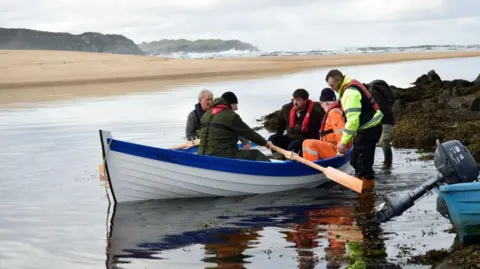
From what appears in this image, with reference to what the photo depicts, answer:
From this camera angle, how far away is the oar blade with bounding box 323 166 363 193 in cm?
1149

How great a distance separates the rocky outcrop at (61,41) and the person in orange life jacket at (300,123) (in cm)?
12689

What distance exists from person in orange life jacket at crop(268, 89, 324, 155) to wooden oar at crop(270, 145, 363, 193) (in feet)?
3.17

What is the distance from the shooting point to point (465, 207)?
25.6 ft

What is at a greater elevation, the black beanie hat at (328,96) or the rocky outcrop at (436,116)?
the black beanie hat at (328,96)

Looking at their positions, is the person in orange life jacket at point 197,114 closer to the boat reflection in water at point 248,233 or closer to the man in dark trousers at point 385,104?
the boat reflection in water at point 248,233

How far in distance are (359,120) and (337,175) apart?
0.99 meters

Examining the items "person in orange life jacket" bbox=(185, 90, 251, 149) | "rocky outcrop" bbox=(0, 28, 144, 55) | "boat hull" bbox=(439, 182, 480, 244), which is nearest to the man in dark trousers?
"person in orange life jacket" bbox=(185, 90, 251, 149)

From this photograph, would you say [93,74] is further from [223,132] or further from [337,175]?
[337,175]

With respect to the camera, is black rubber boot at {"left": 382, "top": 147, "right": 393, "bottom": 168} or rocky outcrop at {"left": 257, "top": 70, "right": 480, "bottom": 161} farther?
rocky outcrop at {"left": 257, "top": 70, "right": 480, "bottom": 161}

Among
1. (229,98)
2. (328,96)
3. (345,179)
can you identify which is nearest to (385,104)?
(328,96)

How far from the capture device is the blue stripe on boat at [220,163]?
37.9ft

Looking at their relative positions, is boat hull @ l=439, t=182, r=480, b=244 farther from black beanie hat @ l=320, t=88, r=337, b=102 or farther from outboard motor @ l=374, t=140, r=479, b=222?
black beanie hat @ l=320, t=88, r=337, b=102

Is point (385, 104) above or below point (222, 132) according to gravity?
above

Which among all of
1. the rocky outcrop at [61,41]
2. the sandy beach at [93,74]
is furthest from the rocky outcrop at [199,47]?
the sandy beach at [93,74]
